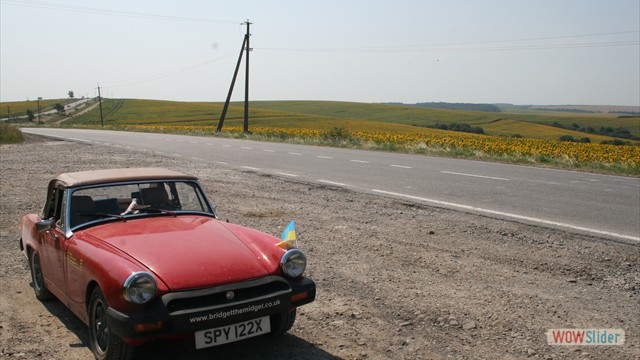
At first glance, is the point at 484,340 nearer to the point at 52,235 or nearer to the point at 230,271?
the point at 230,271

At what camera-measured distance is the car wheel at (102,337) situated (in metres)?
3.62

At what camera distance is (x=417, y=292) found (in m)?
5.27

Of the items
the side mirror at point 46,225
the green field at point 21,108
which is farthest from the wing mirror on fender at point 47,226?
the green field at point 21,108

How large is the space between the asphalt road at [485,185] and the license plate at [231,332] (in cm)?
560

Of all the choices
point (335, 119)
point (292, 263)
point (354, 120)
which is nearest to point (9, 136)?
point (292, 263)

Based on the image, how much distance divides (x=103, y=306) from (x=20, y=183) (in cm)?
992

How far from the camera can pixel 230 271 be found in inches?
147

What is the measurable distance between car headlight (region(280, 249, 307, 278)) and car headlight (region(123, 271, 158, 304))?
909 millimetres

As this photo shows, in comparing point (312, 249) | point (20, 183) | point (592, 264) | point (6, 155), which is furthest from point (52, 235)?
point (6, 155)

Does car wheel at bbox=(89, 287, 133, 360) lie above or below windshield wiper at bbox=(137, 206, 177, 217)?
below

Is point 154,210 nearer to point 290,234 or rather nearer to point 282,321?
point 290,234

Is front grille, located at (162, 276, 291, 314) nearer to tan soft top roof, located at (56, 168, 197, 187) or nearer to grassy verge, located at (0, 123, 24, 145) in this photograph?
tan soft top roof, located at (56, 168, 197, 187)

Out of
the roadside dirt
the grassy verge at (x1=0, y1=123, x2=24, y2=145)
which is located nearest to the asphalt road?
the roadside dirt

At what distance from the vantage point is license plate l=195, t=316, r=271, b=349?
353 cm
